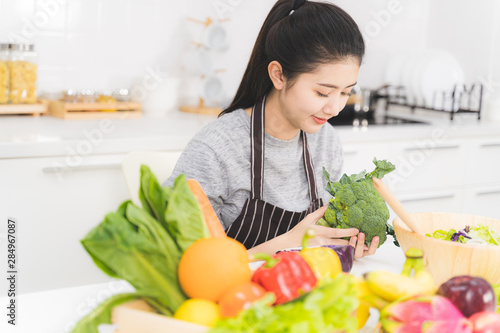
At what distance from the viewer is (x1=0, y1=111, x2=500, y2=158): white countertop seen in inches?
74.4

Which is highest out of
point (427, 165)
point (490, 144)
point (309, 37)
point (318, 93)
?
point (309, 37)

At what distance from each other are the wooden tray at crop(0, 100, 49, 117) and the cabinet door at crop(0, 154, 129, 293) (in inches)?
20.1

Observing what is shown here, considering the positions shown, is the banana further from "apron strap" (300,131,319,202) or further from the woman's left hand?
"apron strap" (300,131,319,202)

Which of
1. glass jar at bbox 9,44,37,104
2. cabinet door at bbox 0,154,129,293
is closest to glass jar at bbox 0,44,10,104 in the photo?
glass jar at bbox 9,44,37,104

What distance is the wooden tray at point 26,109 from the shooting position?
228cm

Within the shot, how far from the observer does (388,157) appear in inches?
101

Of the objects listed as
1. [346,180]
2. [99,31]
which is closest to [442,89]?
[99,31]

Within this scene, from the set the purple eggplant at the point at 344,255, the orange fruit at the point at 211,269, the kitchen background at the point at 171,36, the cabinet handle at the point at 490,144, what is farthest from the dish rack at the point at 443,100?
the orange fruit at the point at 211,269

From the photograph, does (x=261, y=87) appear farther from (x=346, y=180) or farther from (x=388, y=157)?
(x=388, y=157)

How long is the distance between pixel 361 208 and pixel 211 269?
0.56 m

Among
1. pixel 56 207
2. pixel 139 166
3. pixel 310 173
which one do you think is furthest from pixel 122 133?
pixel 310 173

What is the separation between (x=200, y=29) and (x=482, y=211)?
1.60 m

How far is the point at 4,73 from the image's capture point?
7.52 feet

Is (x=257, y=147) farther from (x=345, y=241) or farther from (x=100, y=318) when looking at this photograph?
(x=100, y=318)
